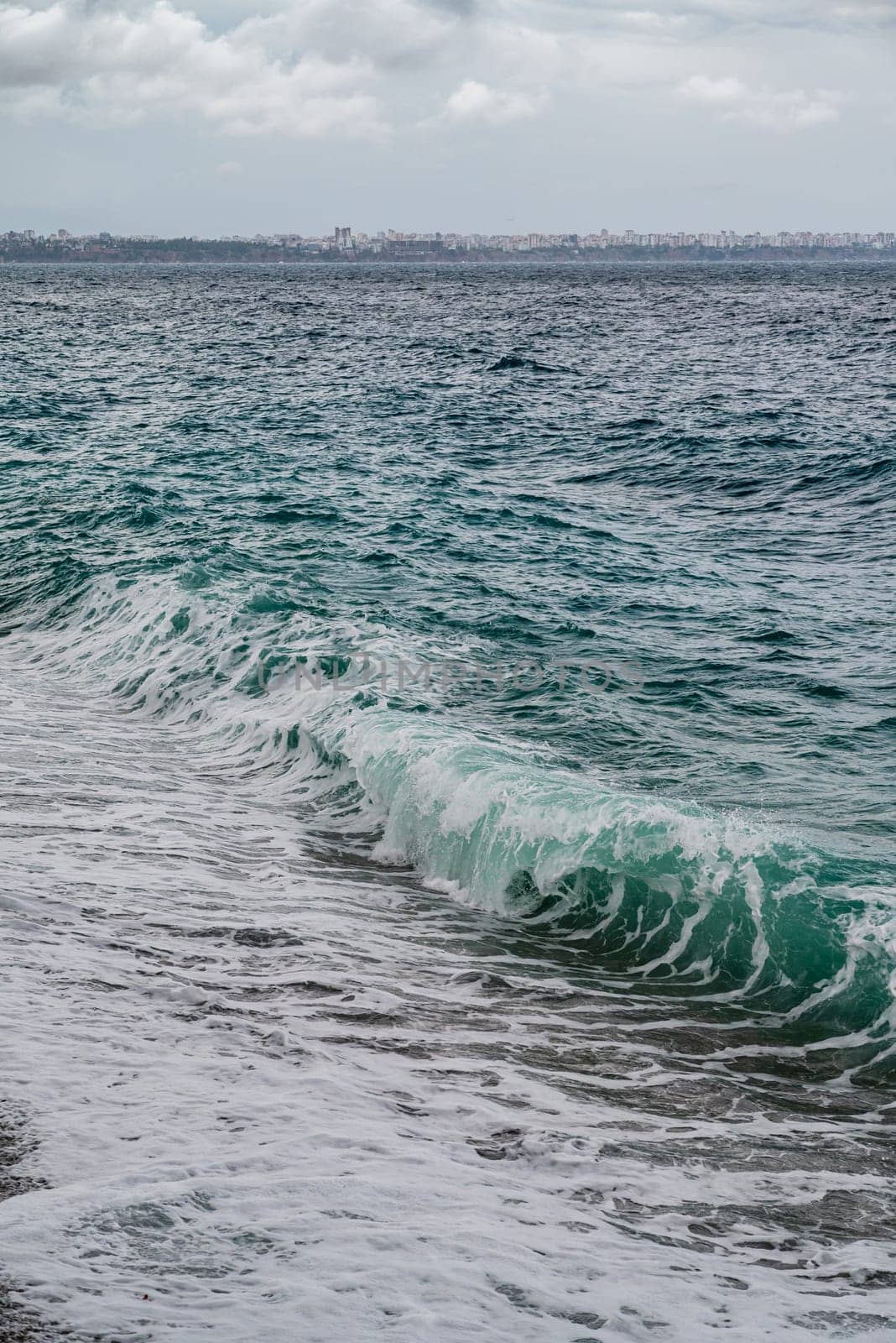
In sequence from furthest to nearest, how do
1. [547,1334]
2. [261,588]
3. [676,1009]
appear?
[261,588] → [676,1009] → [547,1334]

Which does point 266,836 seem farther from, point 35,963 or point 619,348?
point 619,348

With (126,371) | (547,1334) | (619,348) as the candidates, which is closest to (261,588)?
(547,1334)

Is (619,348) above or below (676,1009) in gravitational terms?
above

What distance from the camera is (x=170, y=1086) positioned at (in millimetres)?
5047

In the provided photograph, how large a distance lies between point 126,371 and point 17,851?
3712cm

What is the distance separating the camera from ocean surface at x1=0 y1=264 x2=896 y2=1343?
4.13 meters

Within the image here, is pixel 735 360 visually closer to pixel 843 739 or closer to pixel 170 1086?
pixel 843 739

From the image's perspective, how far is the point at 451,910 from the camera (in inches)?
324

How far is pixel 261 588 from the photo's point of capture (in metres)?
15.6

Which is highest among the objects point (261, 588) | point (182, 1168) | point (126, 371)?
point (126, 371)

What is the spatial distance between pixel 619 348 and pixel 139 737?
3958cm

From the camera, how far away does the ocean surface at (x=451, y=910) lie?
13.5 feet

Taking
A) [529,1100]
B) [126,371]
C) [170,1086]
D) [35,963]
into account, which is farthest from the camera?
[126,371]

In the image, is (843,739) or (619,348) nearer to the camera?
(843,739)
